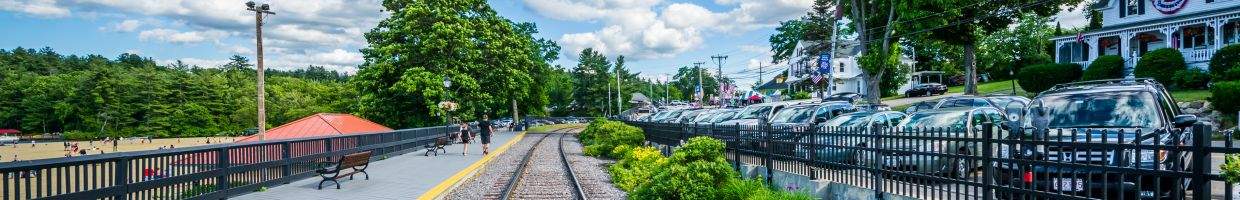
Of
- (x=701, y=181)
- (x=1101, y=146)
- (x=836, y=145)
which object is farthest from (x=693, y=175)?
(x=1101, y=146)

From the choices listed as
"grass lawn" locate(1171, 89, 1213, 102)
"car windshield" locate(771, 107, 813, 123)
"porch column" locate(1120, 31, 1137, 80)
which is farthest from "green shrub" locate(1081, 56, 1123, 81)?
"car windshield" locate(771, 107, 813, 123)

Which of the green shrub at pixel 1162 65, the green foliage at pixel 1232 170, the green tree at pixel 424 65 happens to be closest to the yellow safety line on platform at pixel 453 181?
the green foliage at pixel 1232 170

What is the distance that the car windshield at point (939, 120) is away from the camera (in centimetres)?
1406

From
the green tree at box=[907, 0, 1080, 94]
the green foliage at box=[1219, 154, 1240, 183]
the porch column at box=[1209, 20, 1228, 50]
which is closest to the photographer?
the green foliage at box=[1219, 154, 1240, 183]

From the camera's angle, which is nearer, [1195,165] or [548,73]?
[1195,165]

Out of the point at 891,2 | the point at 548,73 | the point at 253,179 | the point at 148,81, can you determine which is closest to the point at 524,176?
the point at 253,179

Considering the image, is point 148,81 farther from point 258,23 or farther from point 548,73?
point 258,23

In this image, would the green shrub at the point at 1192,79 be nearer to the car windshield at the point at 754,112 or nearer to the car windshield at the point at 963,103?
the car windshield at the point at 963,103

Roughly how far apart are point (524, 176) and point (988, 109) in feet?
32.0

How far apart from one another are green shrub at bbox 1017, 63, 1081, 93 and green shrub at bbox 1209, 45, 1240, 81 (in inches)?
324

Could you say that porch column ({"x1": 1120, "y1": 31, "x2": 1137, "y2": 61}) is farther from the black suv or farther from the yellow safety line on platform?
the yellow safety line on platform

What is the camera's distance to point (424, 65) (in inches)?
1565

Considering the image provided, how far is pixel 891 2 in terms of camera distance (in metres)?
30.5

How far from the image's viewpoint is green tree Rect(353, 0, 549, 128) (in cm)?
3841
